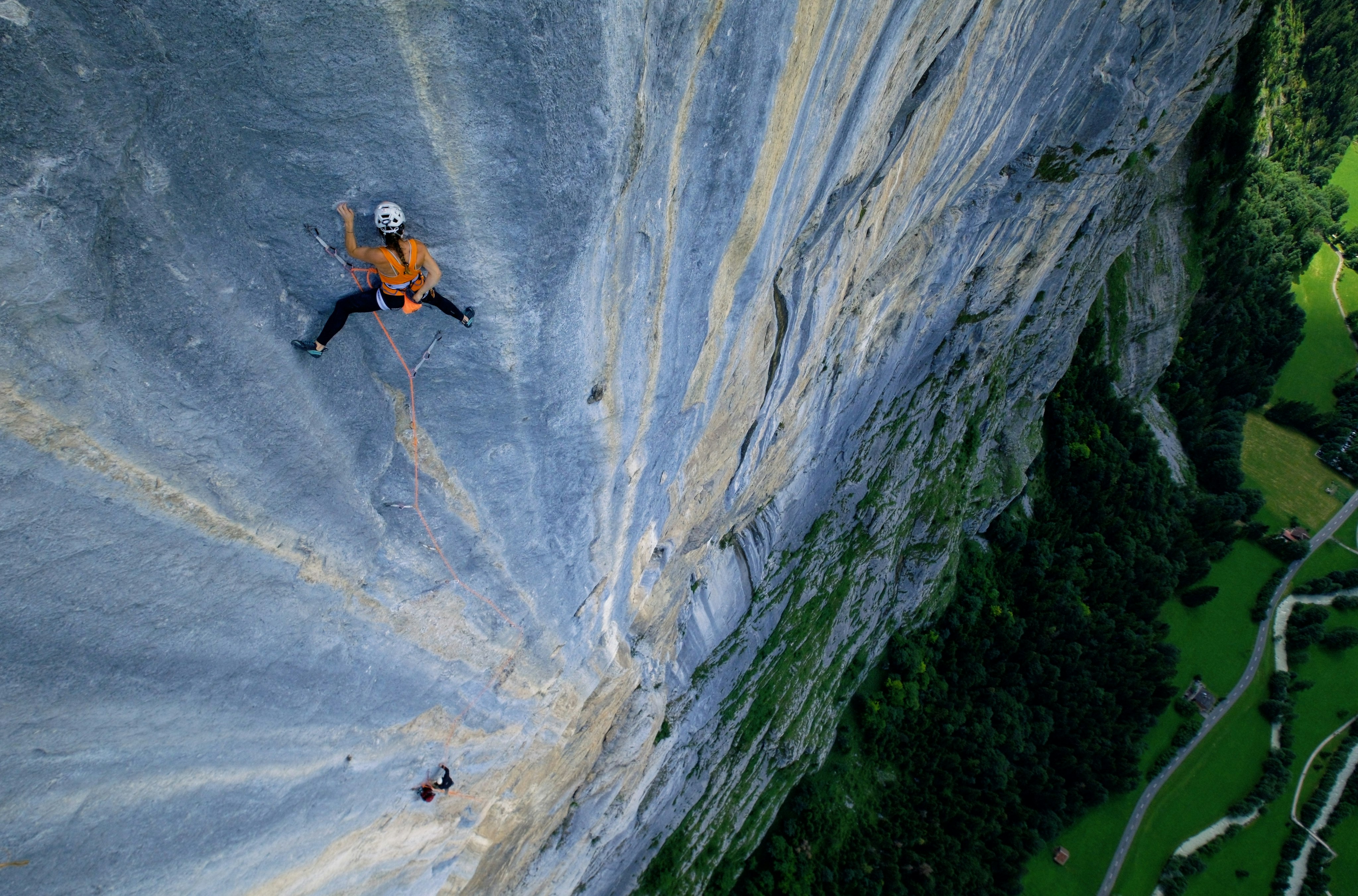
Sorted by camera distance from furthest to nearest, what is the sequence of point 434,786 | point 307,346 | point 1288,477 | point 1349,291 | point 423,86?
point 1349,291, point 1288,477, point 434,786, point 307,346, point 423,86

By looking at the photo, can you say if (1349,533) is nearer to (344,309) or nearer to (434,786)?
(434,786)

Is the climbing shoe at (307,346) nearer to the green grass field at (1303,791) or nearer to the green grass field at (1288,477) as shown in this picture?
the green grass field at (1303,791)

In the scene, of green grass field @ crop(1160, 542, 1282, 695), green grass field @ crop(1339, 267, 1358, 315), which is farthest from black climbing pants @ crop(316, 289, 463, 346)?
green grass field @ crop(1339, 267, 1358, 315)

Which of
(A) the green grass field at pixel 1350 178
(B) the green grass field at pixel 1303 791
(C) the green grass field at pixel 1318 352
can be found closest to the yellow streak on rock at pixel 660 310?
(B) the green grass field at pixel 1303 791

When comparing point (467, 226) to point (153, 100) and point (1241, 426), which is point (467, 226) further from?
point (1241, 426)

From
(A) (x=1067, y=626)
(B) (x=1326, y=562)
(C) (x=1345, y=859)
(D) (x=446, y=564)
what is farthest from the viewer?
(B) (x=1326, y=562)

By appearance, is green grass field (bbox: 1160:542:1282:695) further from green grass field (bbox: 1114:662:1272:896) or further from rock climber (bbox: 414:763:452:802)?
rock climber (bbox: 414:763:452:802)

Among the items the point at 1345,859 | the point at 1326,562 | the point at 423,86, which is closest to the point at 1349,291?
the point at 1326,562
